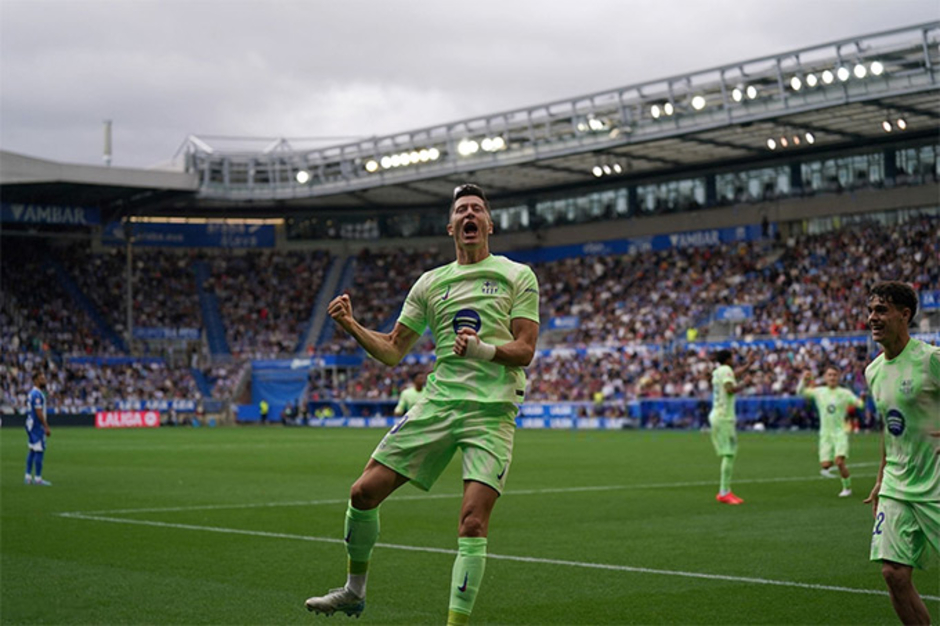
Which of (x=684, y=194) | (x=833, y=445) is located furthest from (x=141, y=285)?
(x=833, y=445)

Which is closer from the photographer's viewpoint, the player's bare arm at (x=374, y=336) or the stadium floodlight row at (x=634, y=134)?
the player's bare arm at (x=374, y=336)

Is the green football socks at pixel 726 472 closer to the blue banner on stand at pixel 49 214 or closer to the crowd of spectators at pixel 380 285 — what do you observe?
the crowd of spectators at pixel 380 285

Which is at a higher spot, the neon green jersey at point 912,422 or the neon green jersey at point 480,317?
the neon green jersey at point 480,317

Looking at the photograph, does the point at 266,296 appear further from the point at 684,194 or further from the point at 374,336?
the point at 374,336

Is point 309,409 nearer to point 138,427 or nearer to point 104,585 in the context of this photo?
point 138,427

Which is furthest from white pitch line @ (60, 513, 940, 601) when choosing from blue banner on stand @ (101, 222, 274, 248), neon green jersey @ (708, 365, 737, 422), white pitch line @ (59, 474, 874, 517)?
blue banner on stand @ (101, 222, 274, 248)

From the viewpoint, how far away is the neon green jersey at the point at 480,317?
25.3 ft

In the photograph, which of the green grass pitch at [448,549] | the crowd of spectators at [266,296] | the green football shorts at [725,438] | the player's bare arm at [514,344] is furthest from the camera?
the crowd of spectators at [266,296]

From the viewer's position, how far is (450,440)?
771 cm

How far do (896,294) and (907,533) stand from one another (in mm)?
1496

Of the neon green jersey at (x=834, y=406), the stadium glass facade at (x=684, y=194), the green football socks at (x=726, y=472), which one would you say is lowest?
the green football socks at (x=726, y=472)

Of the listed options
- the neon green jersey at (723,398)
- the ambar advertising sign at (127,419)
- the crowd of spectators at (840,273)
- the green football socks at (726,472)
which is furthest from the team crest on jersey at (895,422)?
the ambar advertising sign at (127,419)

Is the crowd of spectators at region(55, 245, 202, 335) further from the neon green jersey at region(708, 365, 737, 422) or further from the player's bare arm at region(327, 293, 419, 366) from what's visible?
the player's bare arm at region(327, 293, 419, 366)

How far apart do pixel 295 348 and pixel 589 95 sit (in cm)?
2800
